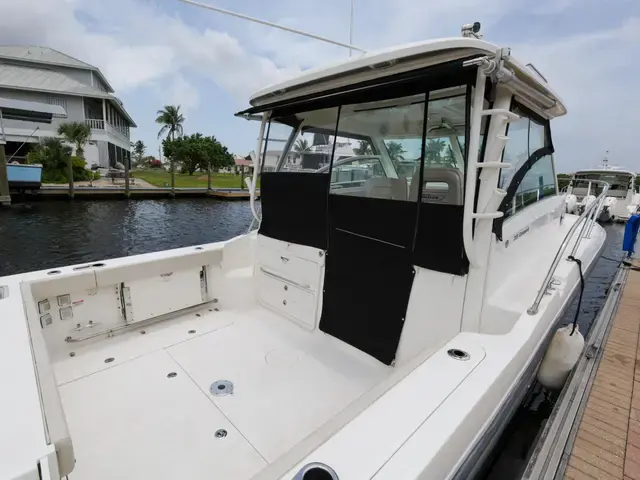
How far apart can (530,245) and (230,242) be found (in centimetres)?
251

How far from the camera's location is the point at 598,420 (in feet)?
6.41

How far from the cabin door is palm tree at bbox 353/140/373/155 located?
30cm

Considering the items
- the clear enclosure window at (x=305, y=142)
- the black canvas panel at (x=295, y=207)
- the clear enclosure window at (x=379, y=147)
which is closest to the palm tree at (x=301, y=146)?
the clear enclosure window at (x=305, y=142)

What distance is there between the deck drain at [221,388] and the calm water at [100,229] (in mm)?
7755

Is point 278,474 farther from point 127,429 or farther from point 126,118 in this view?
point 126,118

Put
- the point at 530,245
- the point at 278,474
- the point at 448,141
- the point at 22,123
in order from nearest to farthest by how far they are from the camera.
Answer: the point at 278,474, the point at 448,141, the point at 530,245, the point at 22,123

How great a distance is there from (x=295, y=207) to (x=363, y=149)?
2.22 ft

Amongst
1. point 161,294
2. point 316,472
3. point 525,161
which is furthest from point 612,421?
point 161,294

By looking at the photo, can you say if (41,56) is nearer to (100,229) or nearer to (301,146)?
(100,229)

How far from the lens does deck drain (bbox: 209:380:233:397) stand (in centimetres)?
211

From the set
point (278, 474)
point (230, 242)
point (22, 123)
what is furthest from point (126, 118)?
point (278, 474)

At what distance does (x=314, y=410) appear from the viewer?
6.56 ft

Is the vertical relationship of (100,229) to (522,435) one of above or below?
above

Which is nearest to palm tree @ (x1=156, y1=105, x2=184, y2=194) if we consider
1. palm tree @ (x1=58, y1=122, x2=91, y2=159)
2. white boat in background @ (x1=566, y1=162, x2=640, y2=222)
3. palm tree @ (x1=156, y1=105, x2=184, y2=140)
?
palm tree @ (x1=156, y1=105, x2=184, y2=140)
